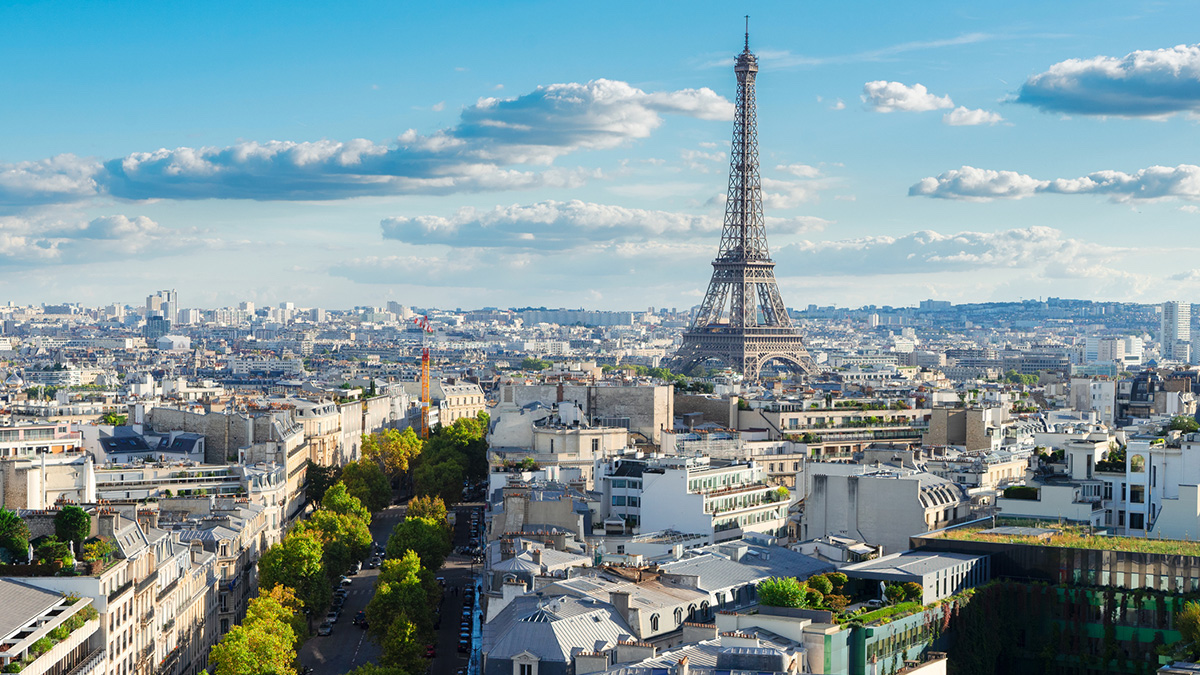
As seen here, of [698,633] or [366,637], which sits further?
[366,637]

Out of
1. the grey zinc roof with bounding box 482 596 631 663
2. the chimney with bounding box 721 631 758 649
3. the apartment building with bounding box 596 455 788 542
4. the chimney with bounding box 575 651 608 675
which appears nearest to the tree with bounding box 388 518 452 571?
the apartment building with bounding box 596 455 788 542

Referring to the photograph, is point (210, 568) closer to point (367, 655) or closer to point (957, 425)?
point (367, 655)

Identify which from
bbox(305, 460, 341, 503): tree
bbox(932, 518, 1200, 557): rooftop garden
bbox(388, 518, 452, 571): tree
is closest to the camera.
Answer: bbox(932, 518, 1200, 557): rooftop garden

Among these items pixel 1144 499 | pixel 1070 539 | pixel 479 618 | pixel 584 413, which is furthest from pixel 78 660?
pixel 584 413

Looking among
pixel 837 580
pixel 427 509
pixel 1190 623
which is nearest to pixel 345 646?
pixel 427 509

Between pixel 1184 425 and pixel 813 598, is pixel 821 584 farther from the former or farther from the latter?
pixel 1184 425

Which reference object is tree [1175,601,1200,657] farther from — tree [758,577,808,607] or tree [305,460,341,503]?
tree [305,460,341,503]

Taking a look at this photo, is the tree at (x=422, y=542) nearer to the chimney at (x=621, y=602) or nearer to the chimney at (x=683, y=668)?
the chimney at (x=621, y=602)
